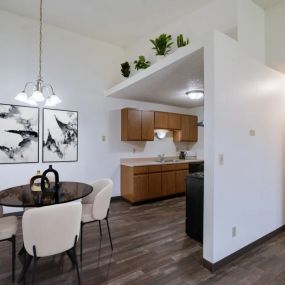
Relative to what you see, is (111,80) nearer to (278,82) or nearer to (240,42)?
(240,42)

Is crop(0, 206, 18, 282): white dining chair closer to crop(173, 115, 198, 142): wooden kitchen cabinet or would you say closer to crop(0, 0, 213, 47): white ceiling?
crop(0, 0, 213, 47): white ceiling

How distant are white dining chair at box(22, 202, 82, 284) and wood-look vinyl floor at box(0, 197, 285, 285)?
518mm

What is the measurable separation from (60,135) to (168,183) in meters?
2.65

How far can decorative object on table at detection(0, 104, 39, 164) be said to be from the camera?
3.51 metres

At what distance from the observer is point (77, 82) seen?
4262 millimetres

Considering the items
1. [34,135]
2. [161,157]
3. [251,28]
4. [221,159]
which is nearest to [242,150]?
[221,159]

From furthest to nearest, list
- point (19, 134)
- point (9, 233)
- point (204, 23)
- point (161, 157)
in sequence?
point (161, 157), point (19, 134), point (204, 23), point (9, 233)

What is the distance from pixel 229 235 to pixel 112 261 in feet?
4.48

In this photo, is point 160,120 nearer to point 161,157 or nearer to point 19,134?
point 161,157

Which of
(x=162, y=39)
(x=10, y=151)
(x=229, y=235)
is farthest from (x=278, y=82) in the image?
(x=10, y=151)

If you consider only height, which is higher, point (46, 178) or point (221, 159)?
point (221, 159)

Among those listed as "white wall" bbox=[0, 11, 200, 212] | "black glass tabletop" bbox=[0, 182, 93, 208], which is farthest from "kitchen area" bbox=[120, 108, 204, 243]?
"black glass tabletop" bbox=[0, 182, 93, 208]

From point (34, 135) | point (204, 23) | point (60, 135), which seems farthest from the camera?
point (60, 135)

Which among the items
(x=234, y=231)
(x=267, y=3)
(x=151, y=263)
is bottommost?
(x=151, y=263)
